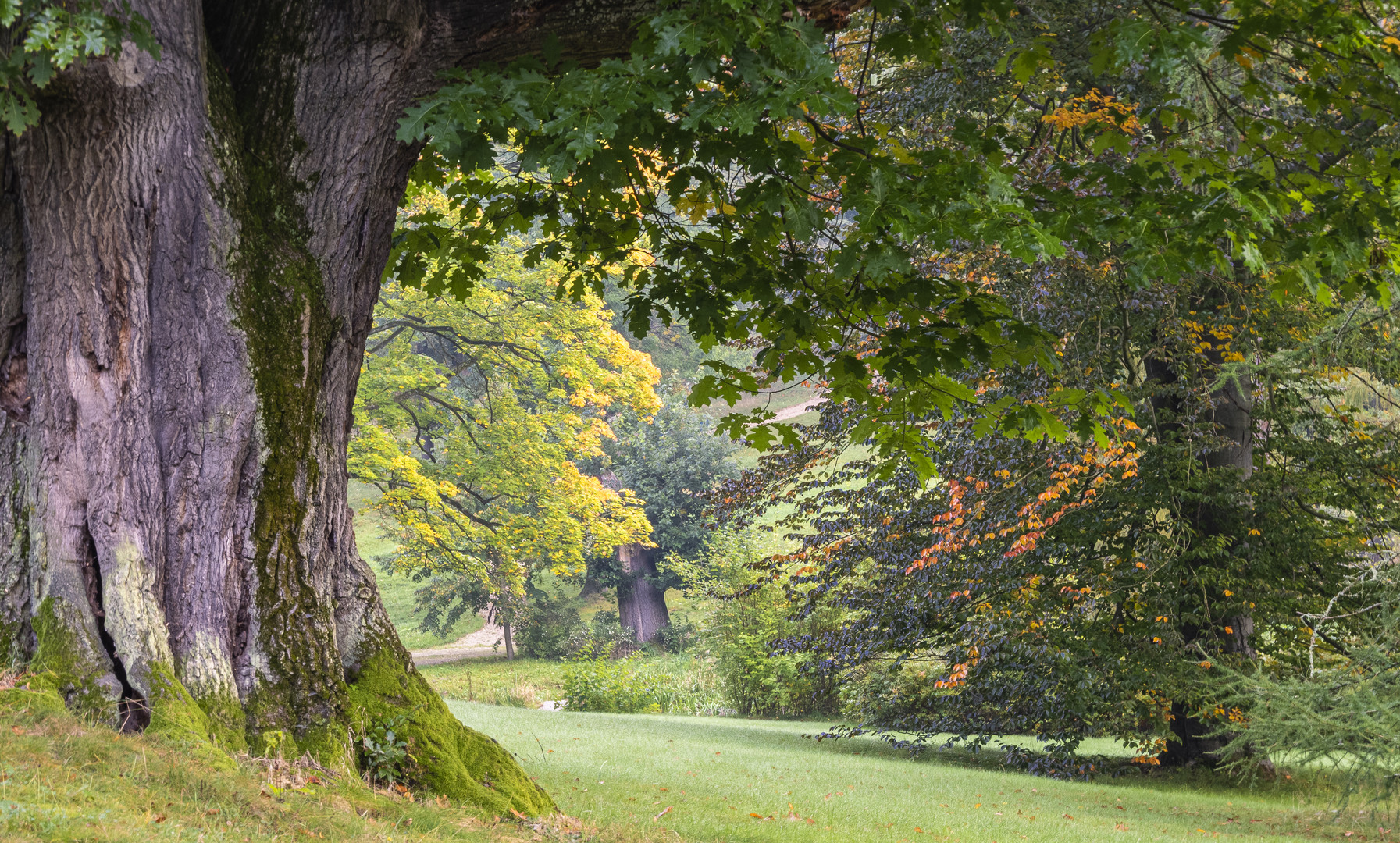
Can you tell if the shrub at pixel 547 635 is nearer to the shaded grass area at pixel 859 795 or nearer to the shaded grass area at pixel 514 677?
the shaded grass area at pixel 514 677

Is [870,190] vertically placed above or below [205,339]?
above

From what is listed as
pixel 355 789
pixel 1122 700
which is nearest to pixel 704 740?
pixel 1122 700

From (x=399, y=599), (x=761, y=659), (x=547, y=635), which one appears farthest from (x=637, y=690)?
(x=399, y=599)

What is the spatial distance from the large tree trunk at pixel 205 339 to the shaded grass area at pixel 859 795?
2.69 metres

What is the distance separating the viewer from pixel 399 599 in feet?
131

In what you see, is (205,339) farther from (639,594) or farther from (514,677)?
(639,594)

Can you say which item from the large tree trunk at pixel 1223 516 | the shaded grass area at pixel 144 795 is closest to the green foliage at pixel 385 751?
the shaded grass area at pixel 144 795

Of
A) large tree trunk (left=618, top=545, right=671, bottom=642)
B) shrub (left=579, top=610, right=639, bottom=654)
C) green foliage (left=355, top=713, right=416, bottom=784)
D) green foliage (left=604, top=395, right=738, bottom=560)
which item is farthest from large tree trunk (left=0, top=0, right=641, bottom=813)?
large tree trunk (left=618, top=545, right=671, bottom=642)

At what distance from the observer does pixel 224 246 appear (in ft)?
13.2

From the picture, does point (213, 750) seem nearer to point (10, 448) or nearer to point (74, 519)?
point (74, 519)

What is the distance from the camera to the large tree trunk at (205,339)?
12.1 ft

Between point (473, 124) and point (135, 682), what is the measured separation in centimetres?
247

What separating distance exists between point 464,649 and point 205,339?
3230cm

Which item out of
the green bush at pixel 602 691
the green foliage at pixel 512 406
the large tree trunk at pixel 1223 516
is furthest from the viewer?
the green bush at pixel 602 691
